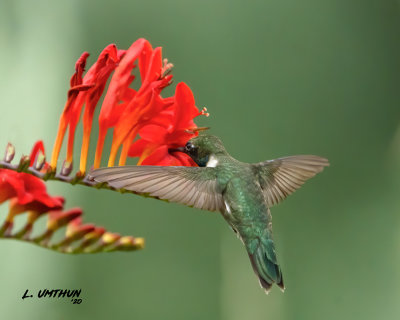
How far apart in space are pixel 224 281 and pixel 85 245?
245 cm

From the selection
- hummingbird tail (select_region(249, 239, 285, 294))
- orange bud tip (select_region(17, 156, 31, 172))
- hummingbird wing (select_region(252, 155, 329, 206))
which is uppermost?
hummingbird wing (select_region(252, 155, 329, 206))

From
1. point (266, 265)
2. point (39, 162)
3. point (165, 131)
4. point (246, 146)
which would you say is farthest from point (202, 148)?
point (246, 146)

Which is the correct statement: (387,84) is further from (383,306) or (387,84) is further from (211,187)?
(211,187)

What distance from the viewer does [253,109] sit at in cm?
362

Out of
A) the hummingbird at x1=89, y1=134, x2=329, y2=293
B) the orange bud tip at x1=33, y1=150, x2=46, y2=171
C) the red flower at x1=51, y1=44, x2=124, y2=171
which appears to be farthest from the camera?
the hummingbird at x1=89, y1=134, x2=329, y2=293

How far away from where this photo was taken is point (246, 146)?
3.52 m

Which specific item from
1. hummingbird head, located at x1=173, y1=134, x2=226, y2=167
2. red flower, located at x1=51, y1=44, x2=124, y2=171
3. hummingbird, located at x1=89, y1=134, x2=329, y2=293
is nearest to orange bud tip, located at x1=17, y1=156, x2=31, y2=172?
red flower, located at x1=51, y1=44, x2=124, y2=171

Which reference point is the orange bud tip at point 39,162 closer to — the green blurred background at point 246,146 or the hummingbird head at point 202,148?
the hummingbird head at point 202,148

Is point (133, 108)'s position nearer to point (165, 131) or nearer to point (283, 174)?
point (165, 131)

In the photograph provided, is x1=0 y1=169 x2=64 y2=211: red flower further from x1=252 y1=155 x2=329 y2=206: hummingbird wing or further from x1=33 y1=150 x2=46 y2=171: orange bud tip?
x1=252 y1=155 x2=329 y2=206: hummingbird wing

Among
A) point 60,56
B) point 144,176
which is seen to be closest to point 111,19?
point 60,56

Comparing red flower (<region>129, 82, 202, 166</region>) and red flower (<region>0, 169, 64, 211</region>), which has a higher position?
red flower (<region>129, 82, 202, 166</region>)

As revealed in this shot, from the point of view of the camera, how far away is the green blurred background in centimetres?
302

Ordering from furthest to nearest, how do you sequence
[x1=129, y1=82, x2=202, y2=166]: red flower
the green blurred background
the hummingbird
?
the green blurred background < the hummingbird < [x1=129, y1=82, x2=202, y2=166]: red flower
